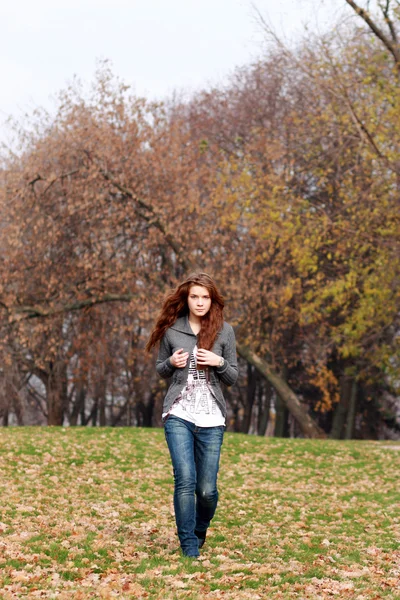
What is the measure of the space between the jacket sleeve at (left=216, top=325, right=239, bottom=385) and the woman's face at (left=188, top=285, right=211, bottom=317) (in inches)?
11.6

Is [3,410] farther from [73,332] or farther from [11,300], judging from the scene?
[11,300]

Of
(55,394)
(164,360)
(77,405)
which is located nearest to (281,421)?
(55,394)

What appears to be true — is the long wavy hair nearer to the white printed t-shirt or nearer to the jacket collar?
the jacket collar

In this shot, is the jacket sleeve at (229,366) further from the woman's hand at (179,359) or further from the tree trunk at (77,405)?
the tree trunk at (77,405)

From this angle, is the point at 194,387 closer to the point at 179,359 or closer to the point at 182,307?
the point at 179,359

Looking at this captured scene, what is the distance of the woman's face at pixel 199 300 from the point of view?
6.23m

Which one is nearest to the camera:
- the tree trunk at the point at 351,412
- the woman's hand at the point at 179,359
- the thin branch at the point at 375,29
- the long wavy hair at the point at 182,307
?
the woman's hand at the point at 179,359

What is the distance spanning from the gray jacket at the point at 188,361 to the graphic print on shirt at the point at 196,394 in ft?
0.15

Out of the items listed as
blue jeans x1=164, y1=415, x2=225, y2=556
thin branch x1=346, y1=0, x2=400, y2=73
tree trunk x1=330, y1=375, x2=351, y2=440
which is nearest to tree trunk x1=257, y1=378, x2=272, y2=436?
tree trunk x1=330, y1=375, x2=351, y2=440

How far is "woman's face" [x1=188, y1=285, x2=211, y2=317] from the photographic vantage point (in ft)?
20.4

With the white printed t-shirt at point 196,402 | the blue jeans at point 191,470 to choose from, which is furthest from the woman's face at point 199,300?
the blue jeans at point 191,470

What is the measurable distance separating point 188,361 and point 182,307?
0.47 meters

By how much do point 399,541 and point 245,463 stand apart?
6.38 m

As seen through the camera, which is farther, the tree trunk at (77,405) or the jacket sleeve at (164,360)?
the tree trunk at (77,405)
